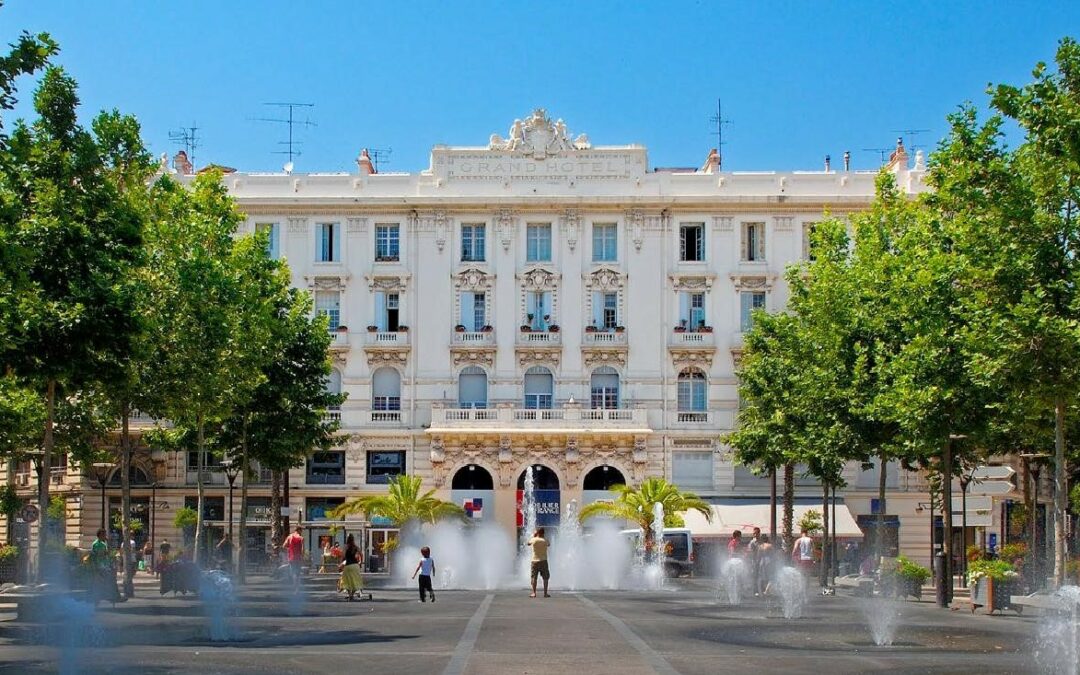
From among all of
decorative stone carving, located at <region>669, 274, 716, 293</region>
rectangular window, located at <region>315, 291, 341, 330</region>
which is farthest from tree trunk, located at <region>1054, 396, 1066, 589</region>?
rectangular window, located at <region>315, 291, 341, 330</region>

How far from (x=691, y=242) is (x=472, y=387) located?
451 inches

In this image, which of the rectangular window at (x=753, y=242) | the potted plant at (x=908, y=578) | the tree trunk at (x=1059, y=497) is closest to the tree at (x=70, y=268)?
the tree trunk at (x=1059, y=497)

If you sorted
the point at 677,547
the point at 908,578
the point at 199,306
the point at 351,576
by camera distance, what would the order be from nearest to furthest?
the point at 351,576, the point at 199,306, the point at 908,578, the point at 677,547

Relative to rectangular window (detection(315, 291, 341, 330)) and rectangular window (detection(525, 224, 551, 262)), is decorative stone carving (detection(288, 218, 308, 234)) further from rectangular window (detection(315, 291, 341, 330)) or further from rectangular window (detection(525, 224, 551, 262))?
rectangular window (detection(525, 224, 551, 262))

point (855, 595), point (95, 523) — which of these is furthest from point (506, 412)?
point (855, 595)

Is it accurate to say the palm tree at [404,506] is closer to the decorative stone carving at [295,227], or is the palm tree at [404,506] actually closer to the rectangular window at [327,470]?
the rectangular window at [327,470]

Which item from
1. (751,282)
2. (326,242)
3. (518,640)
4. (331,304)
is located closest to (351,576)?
(518,640)

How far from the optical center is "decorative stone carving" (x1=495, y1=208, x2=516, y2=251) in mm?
66625

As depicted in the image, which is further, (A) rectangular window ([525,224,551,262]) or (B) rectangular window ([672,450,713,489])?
(A) rectangular window ([525,224,551,262])

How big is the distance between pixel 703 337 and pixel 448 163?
13.4 meters

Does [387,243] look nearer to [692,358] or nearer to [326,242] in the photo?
[326,242]

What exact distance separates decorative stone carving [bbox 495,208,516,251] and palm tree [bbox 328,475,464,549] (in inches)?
517

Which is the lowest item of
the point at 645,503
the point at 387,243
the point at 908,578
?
the point at 908,578

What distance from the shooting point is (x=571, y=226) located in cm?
6662
